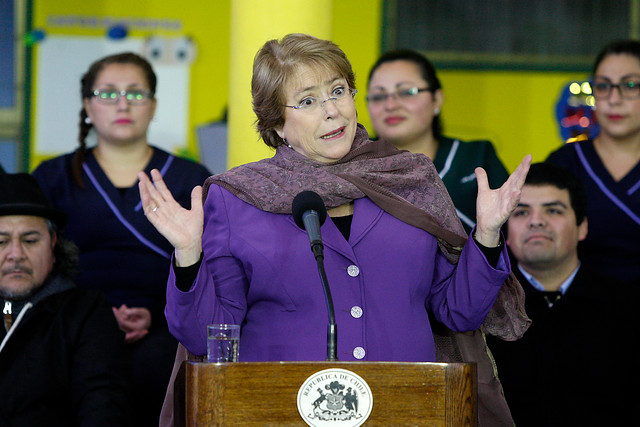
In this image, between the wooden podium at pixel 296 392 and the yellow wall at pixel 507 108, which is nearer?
the wooden podium at pixel 296 392

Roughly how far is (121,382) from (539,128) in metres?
3.56

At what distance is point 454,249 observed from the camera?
2459mm

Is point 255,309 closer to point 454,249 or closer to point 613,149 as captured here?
point 454,249

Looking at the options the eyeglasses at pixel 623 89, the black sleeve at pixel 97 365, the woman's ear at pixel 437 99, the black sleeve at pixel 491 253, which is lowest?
the black sleeve at pixel 97 365

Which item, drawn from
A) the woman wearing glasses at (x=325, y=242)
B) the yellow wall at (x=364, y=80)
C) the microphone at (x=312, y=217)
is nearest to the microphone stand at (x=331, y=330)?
the microphone at (x=312, y=217)

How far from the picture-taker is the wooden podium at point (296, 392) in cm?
188

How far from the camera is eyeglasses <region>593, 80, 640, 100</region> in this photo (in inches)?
162

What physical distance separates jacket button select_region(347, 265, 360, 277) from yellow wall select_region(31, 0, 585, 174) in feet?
12.2

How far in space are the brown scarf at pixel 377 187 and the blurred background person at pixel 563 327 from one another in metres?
1.14

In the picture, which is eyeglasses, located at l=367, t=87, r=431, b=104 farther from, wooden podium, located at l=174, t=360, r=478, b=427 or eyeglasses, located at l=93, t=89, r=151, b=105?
wooden podium, located at l=174, t=360, r=478, b=427

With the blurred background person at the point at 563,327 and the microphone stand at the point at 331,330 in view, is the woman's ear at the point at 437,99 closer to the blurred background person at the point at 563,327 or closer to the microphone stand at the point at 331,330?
the blurred background person at the point at 563,327

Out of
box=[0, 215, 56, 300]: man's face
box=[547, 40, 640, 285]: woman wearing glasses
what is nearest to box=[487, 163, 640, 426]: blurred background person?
box=[547, 40, 640, 285]: woman wearing glasses

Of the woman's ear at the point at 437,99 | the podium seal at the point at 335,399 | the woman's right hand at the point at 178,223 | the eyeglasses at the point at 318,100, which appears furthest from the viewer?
the woman's ear at the point at 437,99

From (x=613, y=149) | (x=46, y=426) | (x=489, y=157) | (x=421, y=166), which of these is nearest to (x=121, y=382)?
(x=46, y=426)
